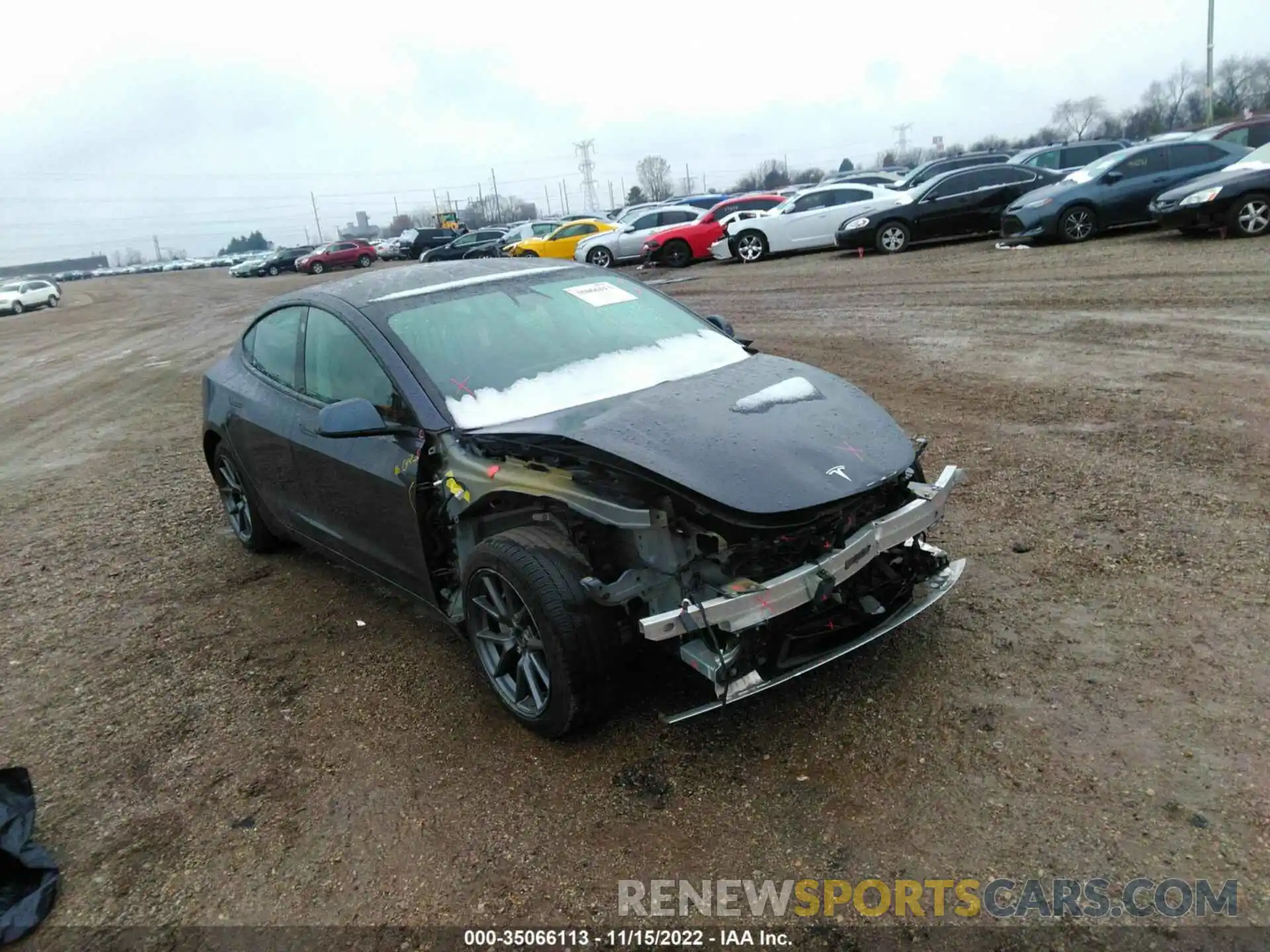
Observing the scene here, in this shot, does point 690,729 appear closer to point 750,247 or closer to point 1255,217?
point 1255,217

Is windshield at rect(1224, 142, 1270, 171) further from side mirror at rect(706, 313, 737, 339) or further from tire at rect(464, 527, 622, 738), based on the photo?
tire at rect(464, 527, 622, 738)

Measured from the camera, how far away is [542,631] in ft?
9.92

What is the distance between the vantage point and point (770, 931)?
236 cm

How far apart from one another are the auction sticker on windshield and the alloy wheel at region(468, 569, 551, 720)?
5.52ft

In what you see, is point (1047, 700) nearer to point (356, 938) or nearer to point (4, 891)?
point (356, 938)

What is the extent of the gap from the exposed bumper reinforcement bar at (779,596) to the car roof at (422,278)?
2211mm

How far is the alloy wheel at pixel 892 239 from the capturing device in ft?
55.5

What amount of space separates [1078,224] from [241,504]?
44.9 feet

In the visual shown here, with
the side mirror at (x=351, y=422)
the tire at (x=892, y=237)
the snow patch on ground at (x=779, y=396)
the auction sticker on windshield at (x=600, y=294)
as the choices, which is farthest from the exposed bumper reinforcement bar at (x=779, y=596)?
the tire at (x=892, y=237)

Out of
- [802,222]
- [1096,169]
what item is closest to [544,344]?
[1096,169]

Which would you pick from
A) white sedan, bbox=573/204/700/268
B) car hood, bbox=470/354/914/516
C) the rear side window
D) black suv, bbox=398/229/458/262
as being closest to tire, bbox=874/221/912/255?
white sedan, bbox=573/204/700/268

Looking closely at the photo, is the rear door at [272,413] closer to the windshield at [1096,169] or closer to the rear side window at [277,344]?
the rear side window at [277,344]

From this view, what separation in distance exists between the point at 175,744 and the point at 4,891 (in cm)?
86

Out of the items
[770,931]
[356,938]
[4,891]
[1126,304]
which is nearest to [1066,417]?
[1126,304]
